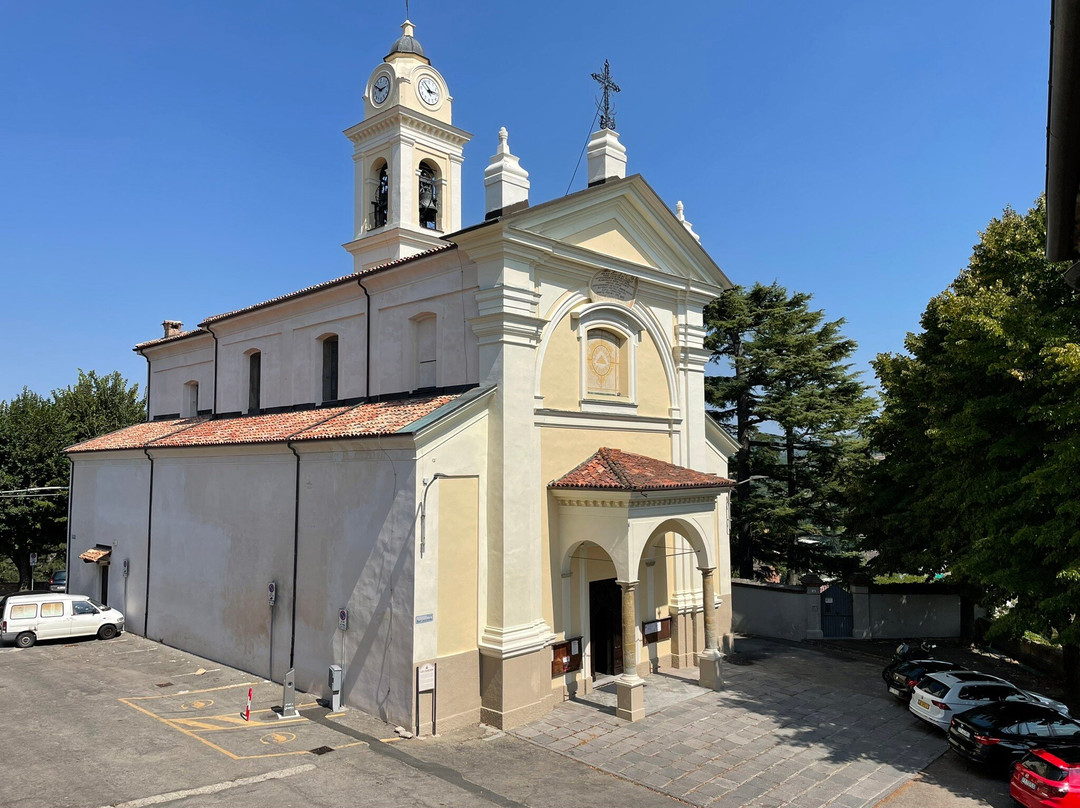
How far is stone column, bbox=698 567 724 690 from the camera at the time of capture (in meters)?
18.2

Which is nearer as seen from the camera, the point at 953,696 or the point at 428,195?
the point at 953,696

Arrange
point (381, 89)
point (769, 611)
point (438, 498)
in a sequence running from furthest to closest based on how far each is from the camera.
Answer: point (381, 89) < point (769, 611) < point (438, 498)

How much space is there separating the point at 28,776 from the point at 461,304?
40.8 ft

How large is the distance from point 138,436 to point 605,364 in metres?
19.3

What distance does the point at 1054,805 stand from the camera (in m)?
11.2

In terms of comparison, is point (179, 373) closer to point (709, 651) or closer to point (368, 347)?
point (368, 347)

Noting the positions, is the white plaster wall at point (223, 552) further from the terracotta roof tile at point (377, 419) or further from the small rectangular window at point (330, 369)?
the small rectangular window at point (330, 369)

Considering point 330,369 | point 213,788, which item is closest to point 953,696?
point 213,788

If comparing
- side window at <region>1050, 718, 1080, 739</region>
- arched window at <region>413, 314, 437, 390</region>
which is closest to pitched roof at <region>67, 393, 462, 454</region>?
arched window at <region>413, 314, 437, 390</region>

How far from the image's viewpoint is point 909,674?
17609mm

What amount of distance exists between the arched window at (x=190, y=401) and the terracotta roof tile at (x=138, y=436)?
37 centimetres

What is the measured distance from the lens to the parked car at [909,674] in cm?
1741

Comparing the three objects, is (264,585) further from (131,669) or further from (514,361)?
(514,361)

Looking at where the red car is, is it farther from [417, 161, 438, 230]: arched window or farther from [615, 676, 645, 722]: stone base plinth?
[417, 161, 438, 230]: arched window
